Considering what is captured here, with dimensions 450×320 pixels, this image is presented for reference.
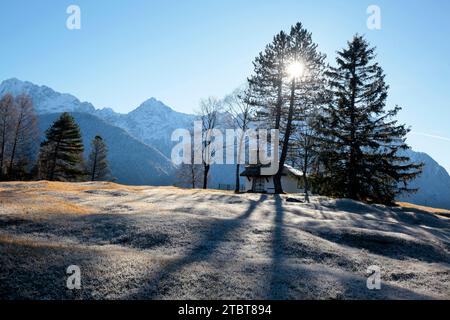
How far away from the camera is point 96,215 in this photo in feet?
33.8

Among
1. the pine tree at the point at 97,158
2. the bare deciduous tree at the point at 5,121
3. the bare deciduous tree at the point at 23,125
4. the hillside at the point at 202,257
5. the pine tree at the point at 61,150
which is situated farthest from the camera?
the pine tree at the point at 97,158

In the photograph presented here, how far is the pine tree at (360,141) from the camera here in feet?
83.0

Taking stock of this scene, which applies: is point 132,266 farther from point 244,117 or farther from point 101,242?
point 244,117

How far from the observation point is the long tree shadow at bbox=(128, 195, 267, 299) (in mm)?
4746

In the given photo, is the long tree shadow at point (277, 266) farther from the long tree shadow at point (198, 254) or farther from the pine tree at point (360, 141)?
the pine tree at point (360, 141)

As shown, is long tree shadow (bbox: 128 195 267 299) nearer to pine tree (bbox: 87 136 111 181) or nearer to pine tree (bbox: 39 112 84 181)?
pine tree (bbox: 39 112 84 181)

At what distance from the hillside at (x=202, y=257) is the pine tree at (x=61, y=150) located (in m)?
37.0

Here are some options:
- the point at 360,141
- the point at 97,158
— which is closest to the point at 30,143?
the point at 97,158

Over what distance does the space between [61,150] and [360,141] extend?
42.8m

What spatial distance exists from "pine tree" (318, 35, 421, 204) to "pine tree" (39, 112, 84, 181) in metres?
38.4

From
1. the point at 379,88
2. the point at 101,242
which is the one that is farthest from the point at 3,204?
the point at 379,88

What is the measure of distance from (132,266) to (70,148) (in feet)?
150

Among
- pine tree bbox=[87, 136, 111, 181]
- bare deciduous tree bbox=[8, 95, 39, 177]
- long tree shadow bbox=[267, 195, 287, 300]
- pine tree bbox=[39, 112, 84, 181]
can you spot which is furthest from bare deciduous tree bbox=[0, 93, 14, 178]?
long tree shadow bbox=[267, 195, 287, 300]

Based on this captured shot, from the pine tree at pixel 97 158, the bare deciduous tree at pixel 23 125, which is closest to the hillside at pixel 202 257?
the bare deciduous tree at pixel 23 125
